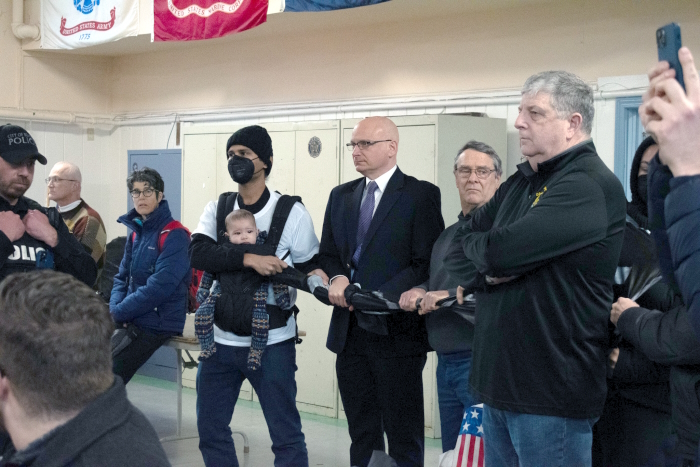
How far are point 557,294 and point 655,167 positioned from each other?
45.1 inches

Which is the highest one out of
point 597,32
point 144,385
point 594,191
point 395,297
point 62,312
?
point 597,32

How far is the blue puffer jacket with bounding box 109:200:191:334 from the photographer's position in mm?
5320

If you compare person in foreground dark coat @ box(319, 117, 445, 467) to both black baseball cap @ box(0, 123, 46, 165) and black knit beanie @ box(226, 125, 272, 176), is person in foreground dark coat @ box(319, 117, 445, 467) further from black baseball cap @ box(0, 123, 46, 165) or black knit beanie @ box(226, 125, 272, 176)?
black baseball cap @ box(0, 123, 46, 165)

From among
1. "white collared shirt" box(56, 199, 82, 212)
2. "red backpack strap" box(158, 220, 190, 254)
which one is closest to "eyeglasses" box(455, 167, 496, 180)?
"red backpack strap" box(158, 220, 190, 254)

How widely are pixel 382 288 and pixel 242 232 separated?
808 millimetres

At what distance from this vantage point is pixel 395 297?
3795 millimetres

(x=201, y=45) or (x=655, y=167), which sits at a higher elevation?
(x=201, y=45)

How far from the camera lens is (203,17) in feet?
23.7

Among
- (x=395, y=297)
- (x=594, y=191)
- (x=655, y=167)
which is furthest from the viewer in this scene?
(x=395, y=297)

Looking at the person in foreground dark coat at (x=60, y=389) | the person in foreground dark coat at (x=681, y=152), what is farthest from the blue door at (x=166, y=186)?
the person in foreground dark coat at (x=681, y=152)

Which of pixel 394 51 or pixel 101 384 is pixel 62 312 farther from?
pixel 394 51

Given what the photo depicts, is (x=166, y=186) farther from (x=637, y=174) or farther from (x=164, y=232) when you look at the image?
(x=637, y=174)

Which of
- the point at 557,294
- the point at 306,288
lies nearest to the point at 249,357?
the point at 306,288

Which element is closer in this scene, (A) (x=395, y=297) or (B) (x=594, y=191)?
(B) (x=594, y=191)
